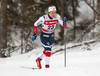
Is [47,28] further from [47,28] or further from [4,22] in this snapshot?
[4,22]

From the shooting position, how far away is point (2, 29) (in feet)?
33.3

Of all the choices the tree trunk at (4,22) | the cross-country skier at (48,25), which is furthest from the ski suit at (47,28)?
the tree trunk at (4,22)

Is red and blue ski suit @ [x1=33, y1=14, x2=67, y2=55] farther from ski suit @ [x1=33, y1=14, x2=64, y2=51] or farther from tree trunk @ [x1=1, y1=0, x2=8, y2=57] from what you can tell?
tree trunk @ [x1=1, y1=0, x2=8, y2=57]

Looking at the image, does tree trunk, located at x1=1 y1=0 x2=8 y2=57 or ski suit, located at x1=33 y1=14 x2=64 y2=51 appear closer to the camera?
ski suit, located at x1=33 y1=14 x2=64 y2=51

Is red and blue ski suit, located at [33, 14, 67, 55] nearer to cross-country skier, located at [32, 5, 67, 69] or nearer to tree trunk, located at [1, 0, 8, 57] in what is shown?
cross-country skier, located at [32, 5, 67, 69]

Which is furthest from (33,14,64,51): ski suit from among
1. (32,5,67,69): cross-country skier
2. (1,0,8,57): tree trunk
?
(1,0,8,57): tree trunk

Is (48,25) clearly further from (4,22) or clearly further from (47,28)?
(4,22)

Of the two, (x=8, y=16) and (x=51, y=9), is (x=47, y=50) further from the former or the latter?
(x=8, y=16)

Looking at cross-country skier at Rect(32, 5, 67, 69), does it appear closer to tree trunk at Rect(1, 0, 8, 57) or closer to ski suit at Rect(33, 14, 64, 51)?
ski suit at Rect(33, 14, 64, 51)

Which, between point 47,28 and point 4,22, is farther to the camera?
point 4,22

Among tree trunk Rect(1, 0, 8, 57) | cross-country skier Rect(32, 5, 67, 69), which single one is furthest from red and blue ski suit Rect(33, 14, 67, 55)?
tree trunk Rect(1, 0, 8, 57)

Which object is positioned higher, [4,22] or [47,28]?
[47,28]

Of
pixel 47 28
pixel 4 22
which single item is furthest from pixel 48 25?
pixel 4 22

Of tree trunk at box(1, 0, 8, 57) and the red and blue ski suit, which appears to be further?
tree trunk at box(1, 0, 8, 57)
